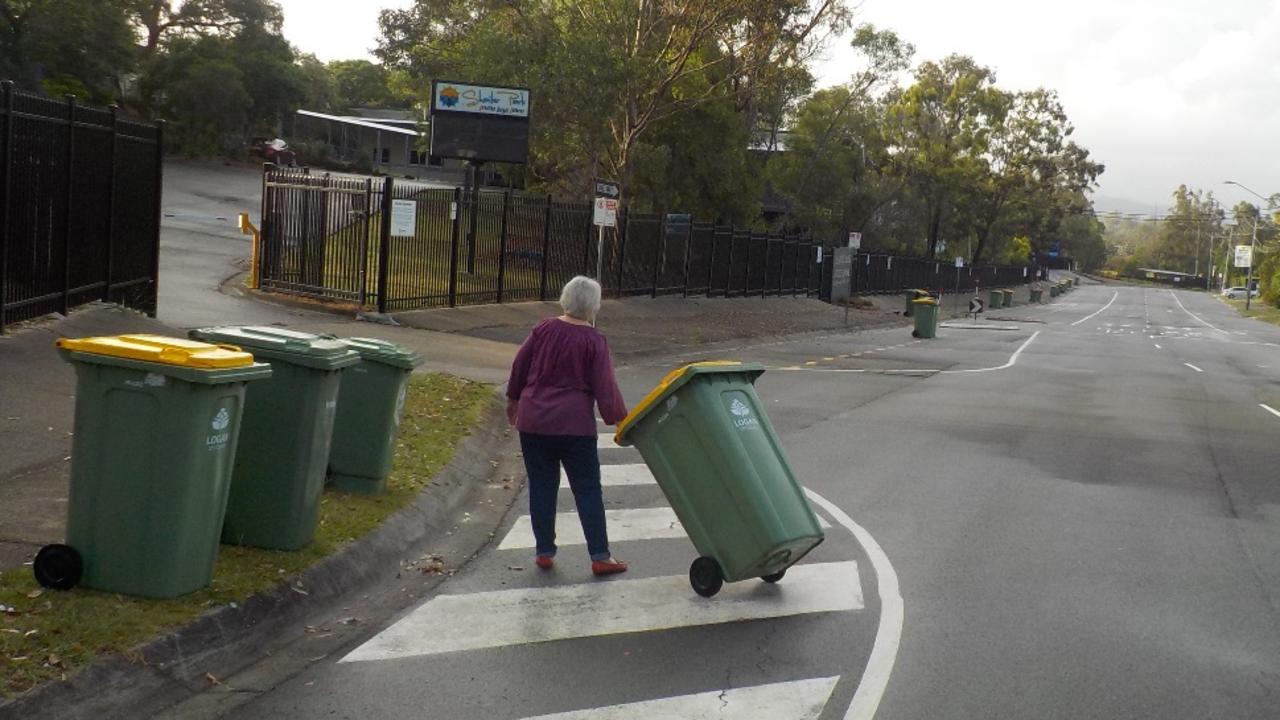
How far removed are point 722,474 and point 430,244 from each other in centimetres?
1724

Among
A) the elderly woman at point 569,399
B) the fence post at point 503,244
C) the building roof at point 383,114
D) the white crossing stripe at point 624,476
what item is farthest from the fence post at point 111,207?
the building roof at point 383,114

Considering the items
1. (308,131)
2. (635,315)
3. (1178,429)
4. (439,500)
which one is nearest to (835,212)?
(308,131)

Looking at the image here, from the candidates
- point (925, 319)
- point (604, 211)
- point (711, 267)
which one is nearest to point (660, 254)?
point (711, 267)

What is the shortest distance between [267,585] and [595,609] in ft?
5.57

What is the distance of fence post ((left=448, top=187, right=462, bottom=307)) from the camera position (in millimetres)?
23656

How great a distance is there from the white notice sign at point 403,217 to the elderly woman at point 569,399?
14187 mm

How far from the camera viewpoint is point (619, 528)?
9219 mm

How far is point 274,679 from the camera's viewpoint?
584 centimetres

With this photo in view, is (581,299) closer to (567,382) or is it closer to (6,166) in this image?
(567,382)

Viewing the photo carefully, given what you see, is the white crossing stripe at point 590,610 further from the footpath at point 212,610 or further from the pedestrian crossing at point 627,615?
the footpath at point 212,610

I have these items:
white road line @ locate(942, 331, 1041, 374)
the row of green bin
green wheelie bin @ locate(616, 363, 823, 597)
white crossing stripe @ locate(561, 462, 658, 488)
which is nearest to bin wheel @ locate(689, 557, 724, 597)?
green wheelie bin @ locate(616, 363, 823, 597)

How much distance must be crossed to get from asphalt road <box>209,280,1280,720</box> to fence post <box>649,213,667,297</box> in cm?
2116

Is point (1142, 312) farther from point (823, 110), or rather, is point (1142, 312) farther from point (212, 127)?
point (212, 127)

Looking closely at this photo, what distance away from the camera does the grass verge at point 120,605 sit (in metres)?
5.26
